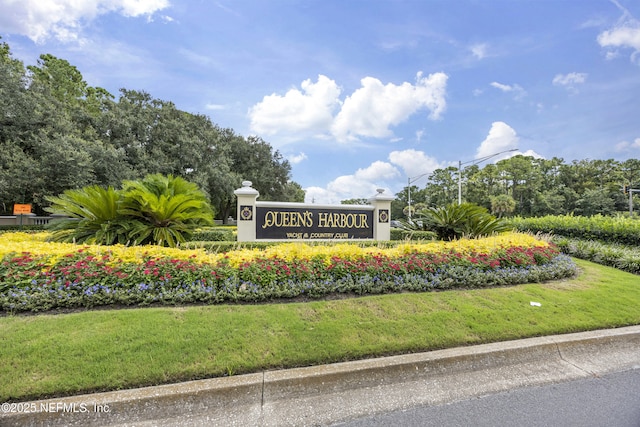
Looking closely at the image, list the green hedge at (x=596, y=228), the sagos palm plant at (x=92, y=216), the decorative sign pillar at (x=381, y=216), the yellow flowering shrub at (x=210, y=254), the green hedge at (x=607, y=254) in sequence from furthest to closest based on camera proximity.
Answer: the green hedge at (x=596, y=228) → the decorative sign pillar at (x=381, y=216) → the green hedge at (x=607, y=254) → the sagos palm plant at (x=92, y=216) → the yellow flowering shrub at (x=210, y=254)

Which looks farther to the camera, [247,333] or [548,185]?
[548,185]

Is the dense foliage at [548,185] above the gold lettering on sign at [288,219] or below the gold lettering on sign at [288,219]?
above

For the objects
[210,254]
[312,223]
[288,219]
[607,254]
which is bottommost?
[607,254]

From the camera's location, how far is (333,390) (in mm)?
2631

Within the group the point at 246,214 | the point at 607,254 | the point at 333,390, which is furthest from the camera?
the point at 607,254

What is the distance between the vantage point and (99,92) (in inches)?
960

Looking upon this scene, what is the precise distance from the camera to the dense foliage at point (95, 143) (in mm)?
13008

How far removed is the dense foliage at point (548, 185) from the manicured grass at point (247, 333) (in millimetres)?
39403

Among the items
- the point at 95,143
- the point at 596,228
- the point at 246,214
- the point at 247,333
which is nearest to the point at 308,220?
the point at 246,214

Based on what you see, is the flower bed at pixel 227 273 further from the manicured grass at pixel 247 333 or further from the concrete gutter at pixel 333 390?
the concrete gutter at pixel 333 390

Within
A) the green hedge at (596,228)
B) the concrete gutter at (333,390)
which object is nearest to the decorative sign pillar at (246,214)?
the concrete gutter at (333,390)

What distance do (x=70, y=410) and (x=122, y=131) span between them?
63.4 feet

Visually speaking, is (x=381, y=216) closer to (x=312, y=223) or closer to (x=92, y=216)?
(x=312, y=223)

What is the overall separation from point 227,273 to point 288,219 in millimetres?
3871
